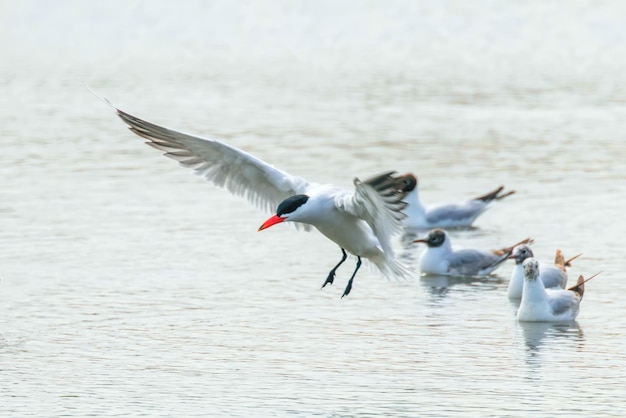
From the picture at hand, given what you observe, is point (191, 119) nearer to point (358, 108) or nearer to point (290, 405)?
point (358, 108)

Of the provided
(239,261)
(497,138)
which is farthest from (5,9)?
(239,261)

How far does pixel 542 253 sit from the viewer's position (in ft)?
50.9

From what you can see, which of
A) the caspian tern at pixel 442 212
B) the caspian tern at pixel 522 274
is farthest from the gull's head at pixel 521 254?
the caspian tern at pixel 442 212

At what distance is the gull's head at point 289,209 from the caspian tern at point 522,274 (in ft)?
10.7

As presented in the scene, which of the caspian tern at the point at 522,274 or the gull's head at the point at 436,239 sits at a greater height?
the gull's head at the point at 436,239

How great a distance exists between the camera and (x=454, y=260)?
1488 centimetres

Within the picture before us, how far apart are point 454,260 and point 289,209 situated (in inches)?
163

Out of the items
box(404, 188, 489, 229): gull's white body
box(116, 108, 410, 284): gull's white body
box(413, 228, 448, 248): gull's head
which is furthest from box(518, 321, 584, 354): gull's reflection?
box(404, 188, 489, 229): gull's white body

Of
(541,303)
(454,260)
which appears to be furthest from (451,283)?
(541,303)

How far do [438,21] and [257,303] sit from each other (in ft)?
87.3

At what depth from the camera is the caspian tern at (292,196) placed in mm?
10805

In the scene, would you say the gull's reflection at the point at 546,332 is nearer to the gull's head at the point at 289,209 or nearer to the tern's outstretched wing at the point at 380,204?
the tern's outstretched wing at the point at 380,204

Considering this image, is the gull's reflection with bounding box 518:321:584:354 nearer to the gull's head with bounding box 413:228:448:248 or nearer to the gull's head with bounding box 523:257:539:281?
the gull's head with bounding box 523:257:539:281

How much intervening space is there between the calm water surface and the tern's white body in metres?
0.12
